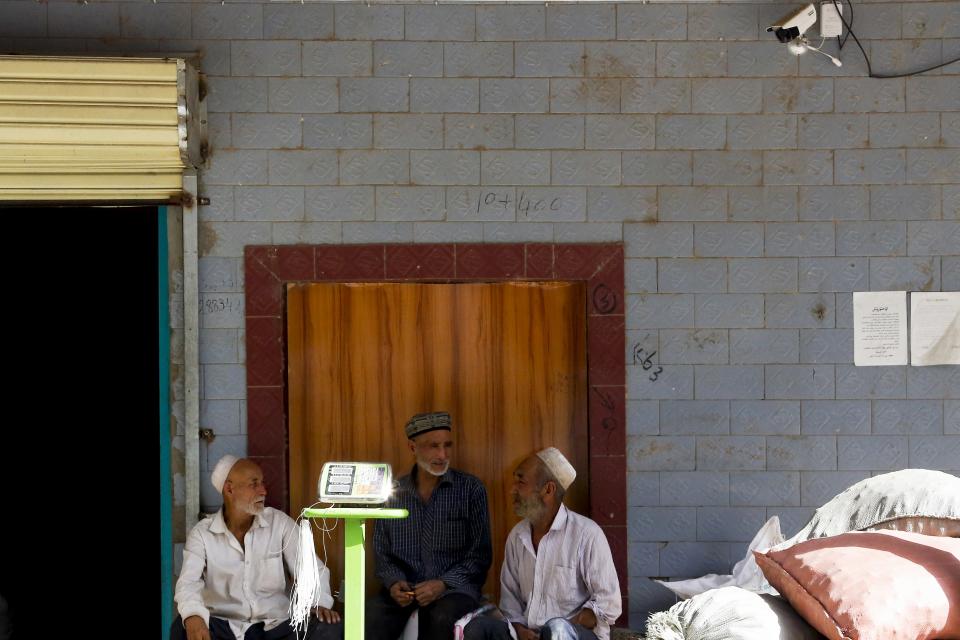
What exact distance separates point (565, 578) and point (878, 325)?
206cm

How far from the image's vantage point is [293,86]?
486 centimetres

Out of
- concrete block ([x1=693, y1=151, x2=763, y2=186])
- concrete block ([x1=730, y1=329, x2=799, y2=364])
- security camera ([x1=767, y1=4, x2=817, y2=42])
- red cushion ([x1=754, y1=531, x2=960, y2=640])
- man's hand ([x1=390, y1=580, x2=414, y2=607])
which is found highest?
security camera ([x1=767, y1=4, x2=817, y2=42])

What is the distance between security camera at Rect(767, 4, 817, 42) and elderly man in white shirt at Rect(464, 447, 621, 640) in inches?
91.0

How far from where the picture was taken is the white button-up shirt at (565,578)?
430cm

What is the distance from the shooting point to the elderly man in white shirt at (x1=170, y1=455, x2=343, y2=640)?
4305 mm

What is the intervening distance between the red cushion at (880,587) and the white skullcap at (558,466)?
1332 mm

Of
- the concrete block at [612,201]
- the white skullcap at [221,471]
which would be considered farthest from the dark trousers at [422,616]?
the concrete block at [612,201]

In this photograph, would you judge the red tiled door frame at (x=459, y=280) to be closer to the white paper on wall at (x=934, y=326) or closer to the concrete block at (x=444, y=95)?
the concrete block at (x=444, y=95)

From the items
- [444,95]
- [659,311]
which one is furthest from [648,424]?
[444,95]

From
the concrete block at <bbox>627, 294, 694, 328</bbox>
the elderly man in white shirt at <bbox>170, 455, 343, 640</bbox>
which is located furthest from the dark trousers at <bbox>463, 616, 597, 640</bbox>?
the concrete block at <bbox>627, 294, 694, 328</bbox>

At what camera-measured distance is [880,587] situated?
3072 mm

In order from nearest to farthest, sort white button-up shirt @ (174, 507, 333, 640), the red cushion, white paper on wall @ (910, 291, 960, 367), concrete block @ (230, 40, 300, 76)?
the red cushion, white button-up shirt @ (174, 507, 333, 640), concrete block @ (230, 40, 300, 76), white paper on wall @ (910, 291, 960, 367)

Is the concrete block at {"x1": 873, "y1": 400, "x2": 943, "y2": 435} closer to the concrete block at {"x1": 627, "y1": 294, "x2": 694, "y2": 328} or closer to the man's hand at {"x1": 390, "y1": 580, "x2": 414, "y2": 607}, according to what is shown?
the concrete block at {"x1": 627, "y1": 294, "x2": 694, "y2": 328}

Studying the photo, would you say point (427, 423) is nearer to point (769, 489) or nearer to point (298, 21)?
point (769, 489)
